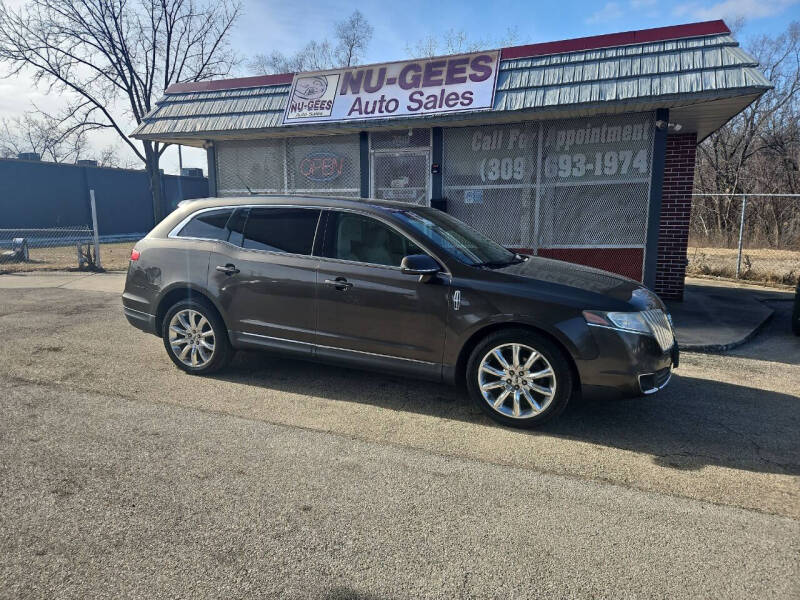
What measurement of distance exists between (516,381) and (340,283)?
170 cm

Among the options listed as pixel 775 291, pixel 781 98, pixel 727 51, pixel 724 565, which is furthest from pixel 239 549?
pixel 781 98

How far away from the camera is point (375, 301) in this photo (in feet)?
14.9

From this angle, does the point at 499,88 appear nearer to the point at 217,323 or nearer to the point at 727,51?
the point at 727,51

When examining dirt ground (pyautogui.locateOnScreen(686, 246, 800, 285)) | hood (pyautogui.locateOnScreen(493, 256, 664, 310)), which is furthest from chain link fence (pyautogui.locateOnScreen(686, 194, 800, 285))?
hood (pyautogui.locateOnScreen(493, 256, 664, 310))

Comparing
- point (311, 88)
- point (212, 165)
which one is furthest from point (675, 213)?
point (212, 165)

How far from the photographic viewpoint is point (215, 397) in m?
4.78

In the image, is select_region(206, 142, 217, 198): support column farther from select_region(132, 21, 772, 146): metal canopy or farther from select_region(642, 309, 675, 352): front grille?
select_region(642, 309, 675, 352): front grille

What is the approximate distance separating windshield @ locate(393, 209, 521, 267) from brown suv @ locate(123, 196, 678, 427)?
20 mm

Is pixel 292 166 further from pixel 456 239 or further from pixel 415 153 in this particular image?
pixel 456 239

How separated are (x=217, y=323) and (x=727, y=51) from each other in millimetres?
7277

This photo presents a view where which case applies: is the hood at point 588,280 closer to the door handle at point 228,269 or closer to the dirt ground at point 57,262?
the door handle at point 228,269

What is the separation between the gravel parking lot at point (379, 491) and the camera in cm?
246

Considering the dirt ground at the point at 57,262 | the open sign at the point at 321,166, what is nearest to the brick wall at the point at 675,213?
the open sign at the point at 321,166

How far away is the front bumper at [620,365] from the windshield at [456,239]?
116cm
